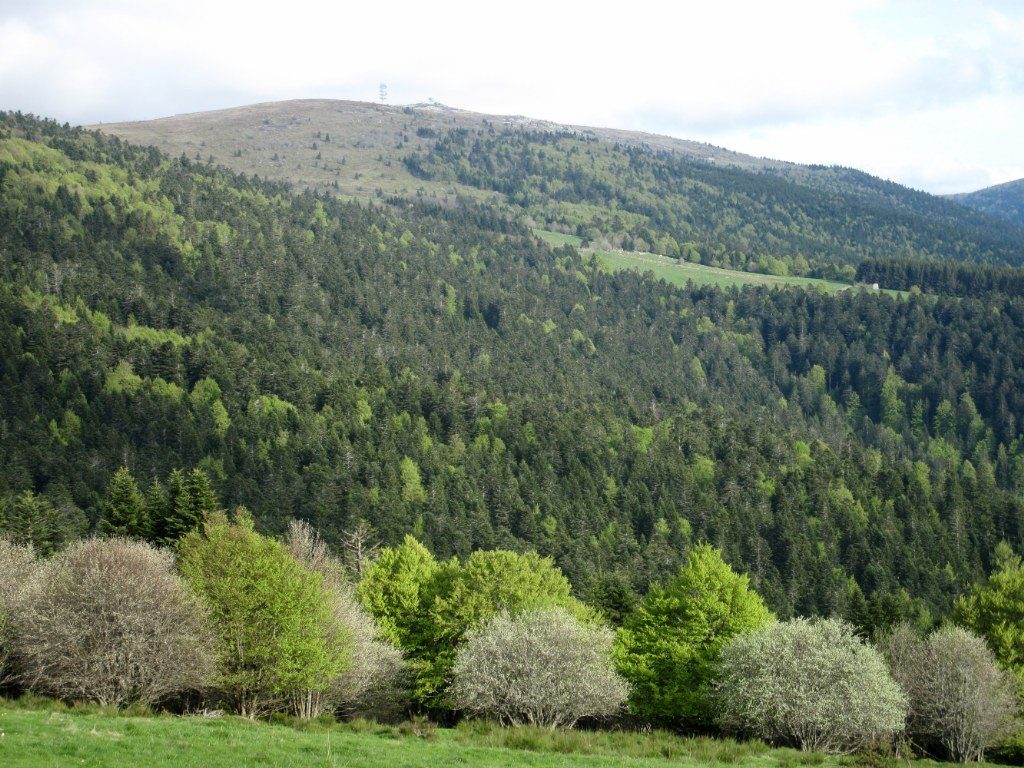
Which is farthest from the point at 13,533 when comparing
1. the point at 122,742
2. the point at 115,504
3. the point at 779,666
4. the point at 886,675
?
the point at 886,675

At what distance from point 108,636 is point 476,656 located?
2000 centimetres

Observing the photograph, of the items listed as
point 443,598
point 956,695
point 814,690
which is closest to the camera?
point 814,690

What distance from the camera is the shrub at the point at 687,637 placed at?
6388 cm

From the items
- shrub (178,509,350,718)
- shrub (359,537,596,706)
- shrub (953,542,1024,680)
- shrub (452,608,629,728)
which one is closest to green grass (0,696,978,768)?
shrub (452,608,629,728)

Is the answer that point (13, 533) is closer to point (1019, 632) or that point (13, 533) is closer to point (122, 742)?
point (122, 742)

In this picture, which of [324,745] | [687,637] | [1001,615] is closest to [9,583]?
[324,745]

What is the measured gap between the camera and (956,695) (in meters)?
57.2

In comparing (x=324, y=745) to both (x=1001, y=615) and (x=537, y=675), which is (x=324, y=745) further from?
(x=1001, y=615)

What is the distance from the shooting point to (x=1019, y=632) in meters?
68.9

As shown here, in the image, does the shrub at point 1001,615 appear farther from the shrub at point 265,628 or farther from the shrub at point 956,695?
the shrub at point 265,628

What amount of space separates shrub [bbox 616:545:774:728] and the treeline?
13cm

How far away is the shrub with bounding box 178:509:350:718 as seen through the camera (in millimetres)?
52500

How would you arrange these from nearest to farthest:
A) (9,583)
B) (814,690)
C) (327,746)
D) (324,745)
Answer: (327,746), (324,745), (9,583), (814,690)

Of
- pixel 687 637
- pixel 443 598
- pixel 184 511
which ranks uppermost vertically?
pixel 184 511
